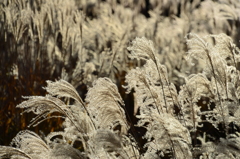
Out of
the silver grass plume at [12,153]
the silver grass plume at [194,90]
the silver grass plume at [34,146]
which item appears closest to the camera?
the silver grass plume at [12,153]

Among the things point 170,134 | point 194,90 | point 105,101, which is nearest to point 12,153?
point 105,101

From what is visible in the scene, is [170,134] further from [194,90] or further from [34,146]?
[34,146]

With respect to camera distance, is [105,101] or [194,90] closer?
[105,101]

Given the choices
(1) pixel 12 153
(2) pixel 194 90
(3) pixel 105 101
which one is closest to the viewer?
(1) pixel 12 153

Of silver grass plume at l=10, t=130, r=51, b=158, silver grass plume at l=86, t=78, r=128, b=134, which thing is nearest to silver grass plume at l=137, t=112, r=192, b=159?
→ silver grass plume at l=86, t=78, r=128, b=134

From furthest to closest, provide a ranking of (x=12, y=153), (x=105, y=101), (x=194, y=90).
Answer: (x=194, y=90), (x=105, y=101), (x=12, y=153)

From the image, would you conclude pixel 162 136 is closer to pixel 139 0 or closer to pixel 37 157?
pixel 37 157

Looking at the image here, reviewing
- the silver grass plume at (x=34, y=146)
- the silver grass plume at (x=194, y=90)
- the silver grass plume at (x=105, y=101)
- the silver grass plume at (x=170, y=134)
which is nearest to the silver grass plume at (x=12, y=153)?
the silver grass plume at (x=34, y=146)

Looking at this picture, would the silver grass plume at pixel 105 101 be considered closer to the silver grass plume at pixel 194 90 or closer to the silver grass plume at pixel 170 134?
the silver grass plume at pixel 170 134

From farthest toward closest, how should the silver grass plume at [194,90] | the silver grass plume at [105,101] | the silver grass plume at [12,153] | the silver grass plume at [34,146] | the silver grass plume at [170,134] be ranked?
the silver grass plume at [194,90] → the silver grass plume at [34,146] → the silver grass plume at [105,101] → the silver grass plume at [12,153] → the silver grass plume at [170,134]

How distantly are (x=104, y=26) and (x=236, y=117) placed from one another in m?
6.48

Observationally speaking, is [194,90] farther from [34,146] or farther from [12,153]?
[12,153]

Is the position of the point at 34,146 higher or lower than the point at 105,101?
lower

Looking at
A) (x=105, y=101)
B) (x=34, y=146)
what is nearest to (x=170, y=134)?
(x=105, y=101)
